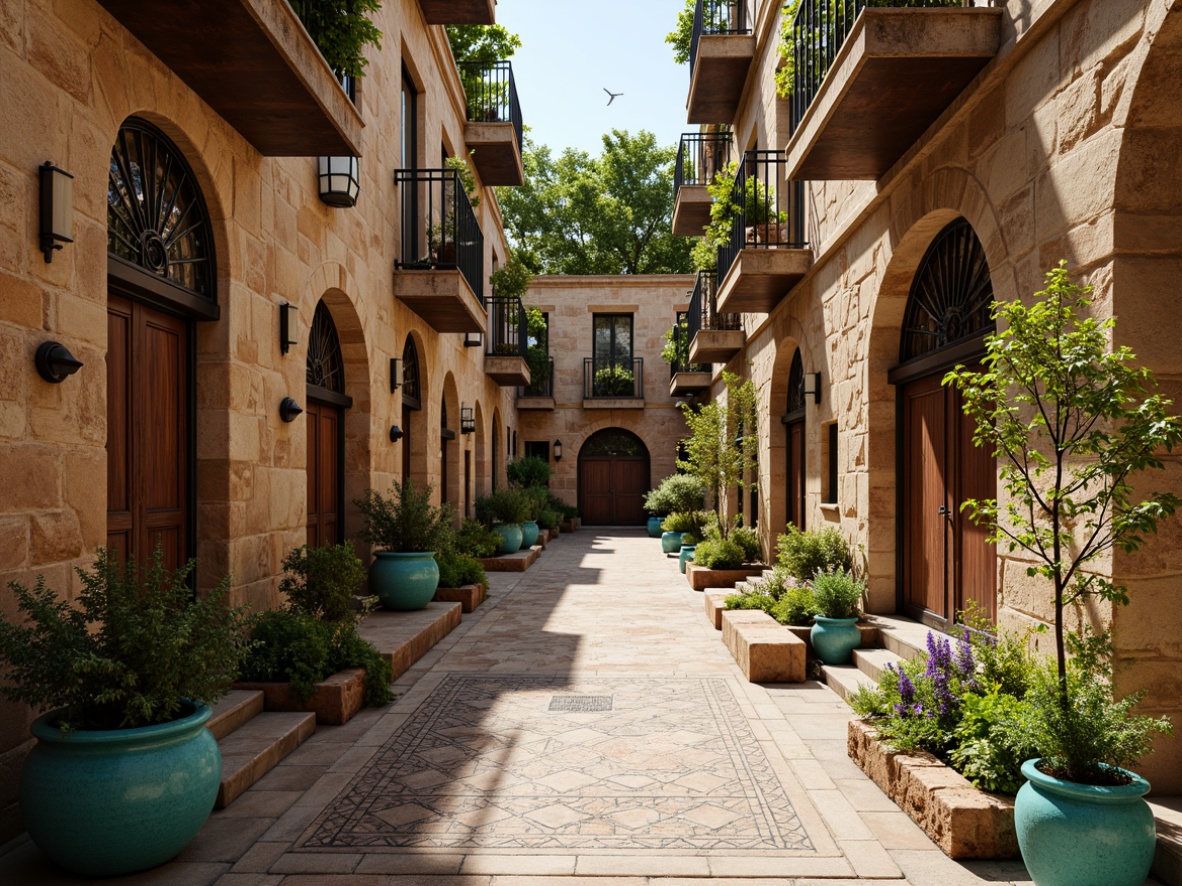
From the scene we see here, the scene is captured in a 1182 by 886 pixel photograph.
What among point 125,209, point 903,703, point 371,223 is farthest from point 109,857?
point 371,223

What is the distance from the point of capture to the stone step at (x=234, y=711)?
447 cm

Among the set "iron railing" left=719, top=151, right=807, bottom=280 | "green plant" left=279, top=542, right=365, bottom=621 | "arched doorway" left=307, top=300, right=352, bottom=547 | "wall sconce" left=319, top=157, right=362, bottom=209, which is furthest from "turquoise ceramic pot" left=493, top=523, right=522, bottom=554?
"green plant" left=279, top=542, right=365, bottom=621

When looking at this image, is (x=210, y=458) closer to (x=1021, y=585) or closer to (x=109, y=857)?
(x=109, y=857)

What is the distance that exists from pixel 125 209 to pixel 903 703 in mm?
4876

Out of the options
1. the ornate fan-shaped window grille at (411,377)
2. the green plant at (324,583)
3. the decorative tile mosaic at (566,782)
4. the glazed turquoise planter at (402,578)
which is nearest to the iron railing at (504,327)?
the ornate fan-shaped window grille at (411,377)

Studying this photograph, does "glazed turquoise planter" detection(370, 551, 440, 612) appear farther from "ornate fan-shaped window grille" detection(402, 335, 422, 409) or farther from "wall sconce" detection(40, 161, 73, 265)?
"wall sconce" detection(40, 161, 73, 265)

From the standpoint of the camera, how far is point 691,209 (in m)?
15.8

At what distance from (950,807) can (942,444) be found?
3290mm

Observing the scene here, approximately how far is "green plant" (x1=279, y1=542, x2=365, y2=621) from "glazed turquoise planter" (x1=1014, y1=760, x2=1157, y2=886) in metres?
4.53

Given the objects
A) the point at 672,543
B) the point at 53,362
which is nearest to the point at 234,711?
the point at 53,362

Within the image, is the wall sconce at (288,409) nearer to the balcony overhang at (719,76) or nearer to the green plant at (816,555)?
the green plant at (816,555)

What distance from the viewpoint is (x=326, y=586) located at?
6043 mm

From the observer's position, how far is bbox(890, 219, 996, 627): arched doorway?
18.1 ft

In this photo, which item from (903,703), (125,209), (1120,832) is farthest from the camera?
(125,209)
